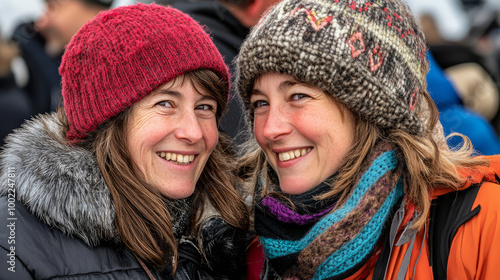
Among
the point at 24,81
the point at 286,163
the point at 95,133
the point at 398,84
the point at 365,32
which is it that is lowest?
the point at 24,81

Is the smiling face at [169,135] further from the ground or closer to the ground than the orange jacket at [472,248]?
further from the ground

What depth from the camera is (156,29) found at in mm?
2414

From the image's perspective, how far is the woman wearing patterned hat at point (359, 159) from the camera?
2.20 metres

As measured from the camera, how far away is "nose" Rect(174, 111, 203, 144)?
2.45 meters

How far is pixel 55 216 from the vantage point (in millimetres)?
2121

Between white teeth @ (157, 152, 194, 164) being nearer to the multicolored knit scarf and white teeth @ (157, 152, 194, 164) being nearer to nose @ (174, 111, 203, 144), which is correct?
nose @ (174, 111, 203, 144)

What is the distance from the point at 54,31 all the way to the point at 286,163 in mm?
2997

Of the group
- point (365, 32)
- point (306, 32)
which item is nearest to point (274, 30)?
point (306, 32)

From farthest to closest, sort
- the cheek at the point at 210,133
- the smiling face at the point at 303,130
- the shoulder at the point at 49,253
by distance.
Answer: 1. the cheek at the point at 210,133
2. the smiling face at the point at 303,130
3. the shoulder at the point at 49,253

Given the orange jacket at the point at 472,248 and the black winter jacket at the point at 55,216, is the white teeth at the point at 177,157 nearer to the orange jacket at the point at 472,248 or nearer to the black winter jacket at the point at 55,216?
the black winter jacket at the point at 55,216

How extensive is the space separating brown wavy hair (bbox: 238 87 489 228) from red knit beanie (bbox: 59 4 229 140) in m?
0.83

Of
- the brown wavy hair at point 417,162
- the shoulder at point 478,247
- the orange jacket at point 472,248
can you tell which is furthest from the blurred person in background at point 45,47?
the shoulder at point 478,247

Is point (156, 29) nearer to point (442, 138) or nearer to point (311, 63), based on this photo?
point (311, 63)

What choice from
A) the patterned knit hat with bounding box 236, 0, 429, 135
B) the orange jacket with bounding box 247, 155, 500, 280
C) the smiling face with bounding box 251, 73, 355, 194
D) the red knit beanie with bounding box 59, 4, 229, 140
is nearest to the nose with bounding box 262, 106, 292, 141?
the smiling face with bounding box 251, 73, 355, 194
